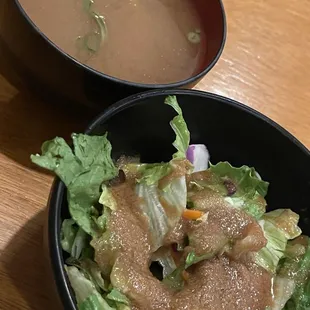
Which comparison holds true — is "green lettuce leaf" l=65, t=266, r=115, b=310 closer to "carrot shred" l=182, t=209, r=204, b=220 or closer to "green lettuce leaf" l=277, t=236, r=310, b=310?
"carrot shred" l=182, t=209, r=204, b=220

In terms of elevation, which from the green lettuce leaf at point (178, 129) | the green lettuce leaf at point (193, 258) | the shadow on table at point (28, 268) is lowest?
the shadow on table at point (28, 268)

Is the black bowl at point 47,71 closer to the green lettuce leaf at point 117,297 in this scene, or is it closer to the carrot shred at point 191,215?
the carrot shred at point 191,215

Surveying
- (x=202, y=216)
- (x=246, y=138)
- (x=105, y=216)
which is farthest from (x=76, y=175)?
(x=246, y=138)

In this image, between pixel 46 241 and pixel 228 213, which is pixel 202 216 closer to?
pixel 228 213

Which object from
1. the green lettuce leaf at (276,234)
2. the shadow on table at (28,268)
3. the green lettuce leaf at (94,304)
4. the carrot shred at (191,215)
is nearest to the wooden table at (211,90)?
the shadow on table at (28,268)

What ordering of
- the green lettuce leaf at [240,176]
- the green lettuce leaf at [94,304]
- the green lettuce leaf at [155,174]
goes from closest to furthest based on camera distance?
the green lettuce leaf at [94,304] → the green lettuce leaf at [155,174] → the green lettuce leaf at [240,176]

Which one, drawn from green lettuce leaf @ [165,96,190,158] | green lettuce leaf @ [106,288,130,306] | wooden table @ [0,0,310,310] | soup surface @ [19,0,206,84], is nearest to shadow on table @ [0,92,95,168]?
wooden table @ [0,0,310,310]

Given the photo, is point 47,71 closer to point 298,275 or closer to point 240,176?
point 240,176
